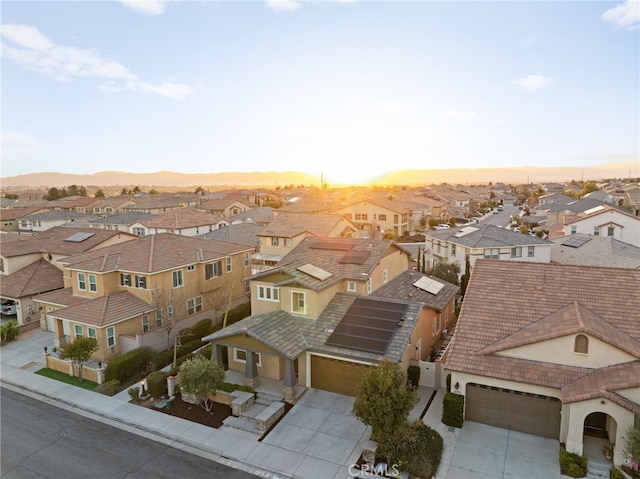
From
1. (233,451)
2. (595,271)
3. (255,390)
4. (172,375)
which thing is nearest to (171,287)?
(172,375)

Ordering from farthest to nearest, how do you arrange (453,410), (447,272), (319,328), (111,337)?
(447,272) → (111,337) → (319,328) → (453,410)

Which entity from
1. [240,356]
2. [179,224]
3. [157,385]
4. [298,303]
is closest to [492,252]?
[298,303]

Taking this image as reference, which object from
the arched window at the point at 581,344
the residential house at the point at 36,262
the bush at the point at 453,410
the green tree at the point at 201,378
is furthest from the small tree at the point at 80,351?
the arched window at the point at 581,344

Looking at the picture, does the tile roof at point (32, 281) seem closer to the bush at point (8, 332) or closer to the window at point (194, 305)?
the bush at point (8, 332)

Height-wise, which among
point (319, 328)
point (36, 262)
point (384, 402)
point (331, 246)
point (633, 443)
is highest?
point (331, 246)

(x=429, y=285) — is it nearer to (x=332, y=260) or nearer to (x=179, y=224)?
(x=332, y=260)

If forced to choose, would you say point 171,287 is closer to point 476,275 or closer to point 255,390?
point 255,390

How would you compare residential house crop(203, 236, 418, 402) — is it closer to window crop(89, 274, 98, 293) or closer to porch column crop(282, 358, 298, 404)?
porch column crop(282, 358, 298, 404)
